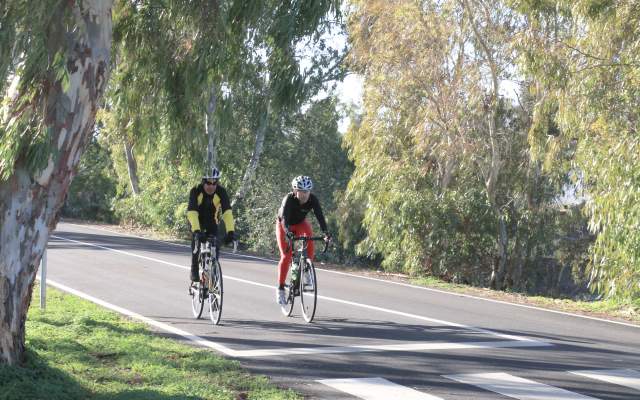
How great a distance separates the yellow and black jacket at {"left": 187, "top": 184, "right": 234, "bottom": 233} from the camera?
36.8 ft

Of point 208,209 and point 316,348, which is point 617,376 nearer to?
point 316,348

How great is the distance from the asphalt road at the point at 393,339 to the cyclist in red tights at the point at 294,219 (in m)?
0.76

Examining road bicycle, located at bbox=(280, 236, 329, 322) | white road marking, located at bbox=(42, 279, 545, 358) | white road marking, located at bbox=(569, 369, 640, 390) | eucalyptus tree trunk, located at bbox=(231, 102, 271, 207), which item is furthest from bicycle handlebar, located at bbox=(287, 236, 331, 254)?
eucalyptus tree trunk, located at bbox=(231, 102, 271, 207)

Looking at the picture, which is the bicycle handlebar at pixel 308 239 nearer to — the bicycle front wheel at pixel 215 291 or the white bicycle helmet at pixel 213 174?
the bicycle front wheel at pixel 215 291

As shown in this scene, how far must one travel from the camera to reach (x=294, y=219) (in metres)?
11.8

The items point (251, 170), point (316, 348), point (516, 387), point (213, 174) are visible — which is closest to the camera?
point (516, 387)

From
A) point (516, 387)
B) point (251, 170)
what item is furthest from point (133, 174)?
point (516, 387)

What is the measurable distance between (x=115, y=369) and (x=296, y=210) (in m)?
4.47

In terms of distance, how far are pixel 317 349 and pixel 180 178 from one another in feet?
80.2

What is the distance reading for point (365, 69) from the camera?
84.5 ft

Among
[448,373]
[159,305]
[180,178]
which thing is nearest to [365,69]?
[180,178]

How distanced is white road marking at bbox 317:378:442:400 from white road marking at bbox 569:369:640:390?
1960 millimetres

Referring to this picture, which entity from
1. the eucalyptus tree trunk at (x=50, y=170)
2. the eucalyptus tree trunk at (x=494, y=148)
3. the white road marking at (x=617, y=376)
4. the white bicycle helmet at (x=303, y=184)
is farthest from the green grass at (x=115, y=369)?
the eucalyptus tree trunk at (x=494, y=148)

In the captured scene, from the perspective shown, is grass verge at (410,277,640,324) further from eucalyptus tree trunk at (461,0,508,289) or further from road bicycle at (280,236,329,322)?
eucalyptus tree trunk at (461,0,508,289)
